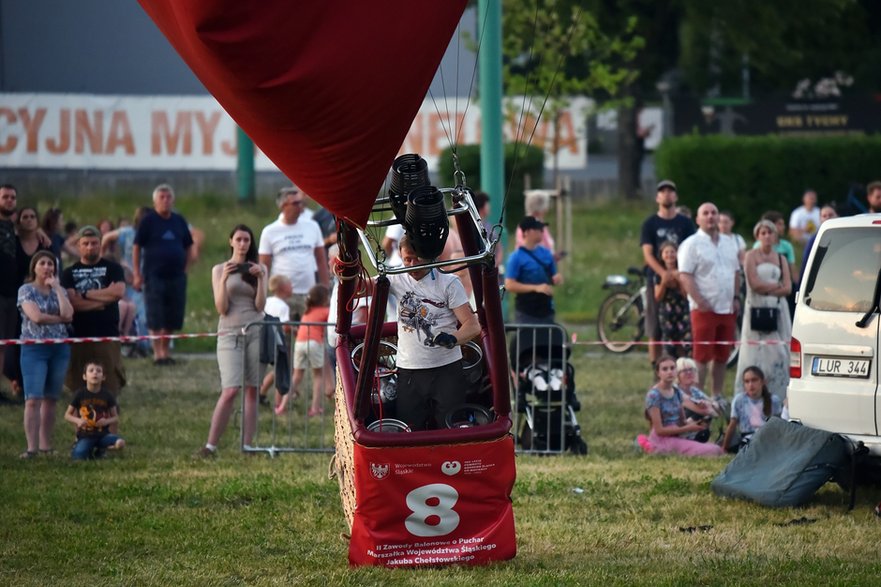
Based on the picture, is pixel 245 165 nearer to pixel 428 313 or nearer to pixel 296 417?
pixel 296 417

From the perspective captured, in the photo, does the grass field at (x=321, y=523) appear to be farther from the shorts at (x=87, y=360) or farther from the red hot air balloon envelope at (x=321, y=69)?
the red hot air balloon envelope at (x=321, y=69)

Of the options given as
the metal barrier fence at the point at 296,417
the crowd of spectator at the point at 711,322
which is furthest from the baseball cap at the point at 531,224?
the metal barrier fence at the point at 296,417

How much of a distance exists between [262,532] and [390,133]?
331 cm

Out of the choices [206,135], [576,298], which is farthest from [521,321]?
[206,135]

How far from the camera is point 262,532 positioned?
31.5 ft

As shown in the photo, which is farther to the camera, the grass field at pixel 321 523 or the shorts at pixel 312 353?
the shorts at pixel 312 353

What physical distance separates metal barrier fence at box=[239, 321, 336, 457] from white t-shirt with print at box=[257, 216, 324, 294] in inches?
26.4

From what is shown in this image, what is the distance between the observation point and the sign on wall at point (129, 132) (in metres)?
32.0

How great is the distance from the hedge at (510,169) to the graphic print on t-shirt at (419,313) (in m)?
19.0

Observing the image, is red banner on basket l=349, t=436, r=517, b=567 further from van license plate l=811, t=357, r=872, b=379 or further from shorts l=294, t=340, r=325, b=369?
shorts l=294, t=340, r=325, b=369

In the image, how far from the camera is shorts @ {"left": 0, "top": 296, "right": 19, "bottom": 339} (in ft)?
47.1

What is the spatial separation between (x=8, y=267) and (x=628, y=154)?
2359 cm

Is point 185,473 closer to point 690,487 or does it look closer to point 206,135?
point 690,487

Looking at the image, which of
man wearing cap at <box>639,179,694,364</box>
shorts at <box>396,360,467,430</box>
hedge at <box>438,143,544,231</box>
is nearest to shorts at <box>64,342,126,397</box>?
shorts at <box>396,360,467,430</box>
